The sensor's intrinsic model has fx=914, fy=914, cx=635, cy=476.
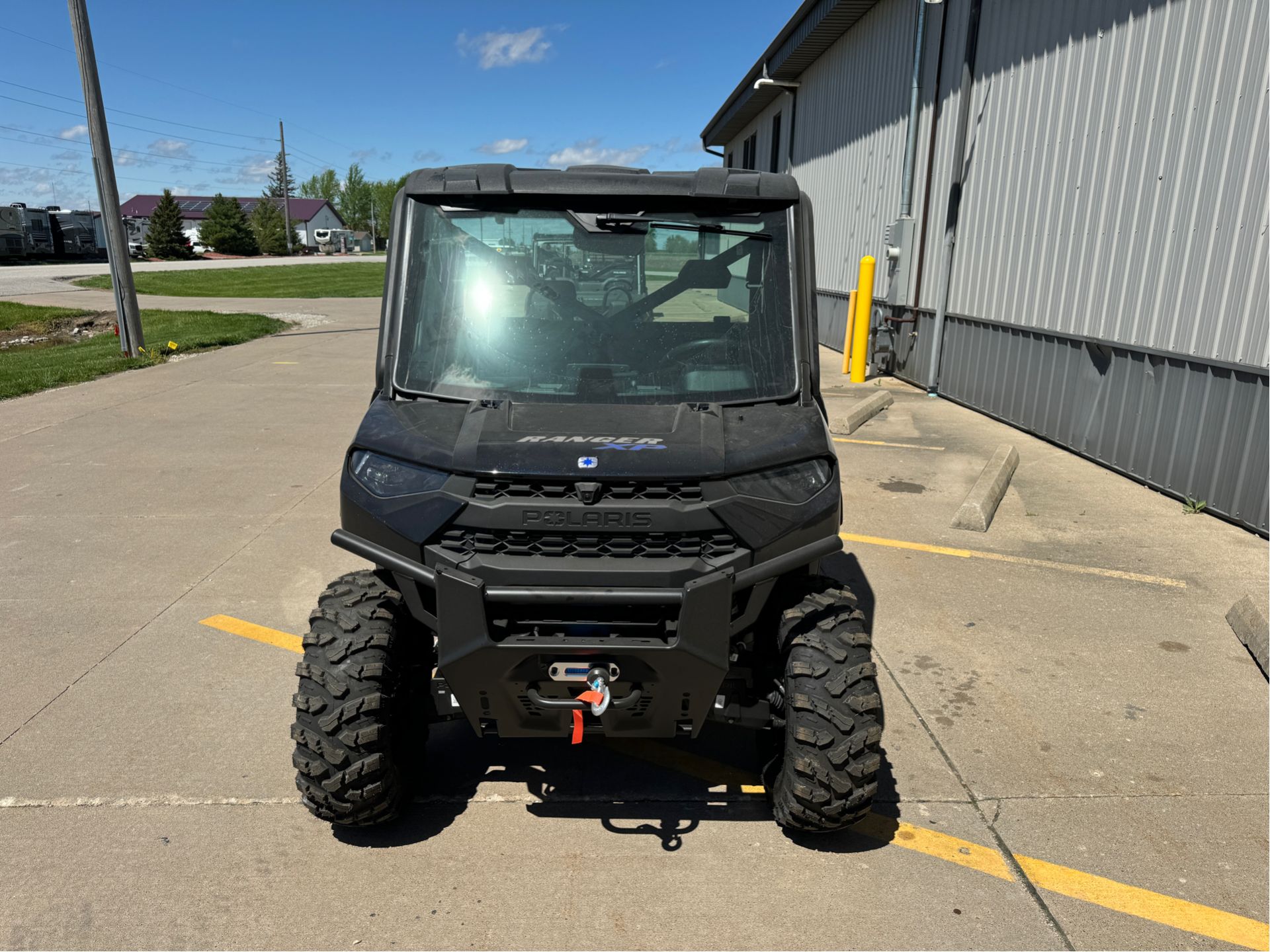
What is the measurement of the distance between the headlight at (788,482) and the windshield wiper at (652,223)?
0.94 meters

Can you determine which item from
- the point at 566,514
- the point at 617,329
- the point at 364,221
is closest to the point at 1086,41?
the point at 617,329

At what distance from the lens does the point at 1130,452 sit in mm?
8211

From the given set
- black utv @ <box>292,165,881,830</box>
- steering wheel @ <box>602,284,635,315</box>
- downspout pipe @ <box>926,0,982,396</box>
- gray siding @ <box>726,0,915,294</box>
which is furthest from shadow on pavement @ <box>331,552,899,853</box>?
downspout pipe @ <box>926,0,982,396</box>

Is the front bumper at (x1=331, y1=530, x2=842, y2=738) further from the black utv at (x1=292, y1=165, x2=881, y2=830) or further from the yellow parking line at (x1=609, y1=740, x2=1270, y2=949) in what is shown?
the yellow parking line at (x1=609, y1=740, x2=1270, y2=949)

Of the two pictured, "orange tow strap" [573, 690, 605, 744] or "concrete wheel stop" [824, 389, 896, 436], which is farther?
"concrete wheel stop" [824, 389, 896, 436]

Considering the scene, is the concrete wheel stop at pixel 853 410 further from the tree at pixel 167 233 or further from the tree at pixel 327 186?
the tree at pixel 327 186

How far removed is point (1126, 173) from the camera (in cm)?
837

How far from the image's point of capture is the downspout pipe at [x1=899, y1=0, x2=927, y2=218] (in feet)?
41.9

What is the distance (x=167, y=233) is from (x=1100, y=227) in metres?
60.8

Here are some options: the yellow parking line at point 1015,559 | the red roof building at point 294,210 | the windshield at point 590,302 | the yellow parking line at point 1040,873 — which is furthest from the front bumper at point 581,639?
the red roof building at point 294,210

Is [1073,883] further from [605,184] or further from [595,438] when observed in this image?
[605,184]

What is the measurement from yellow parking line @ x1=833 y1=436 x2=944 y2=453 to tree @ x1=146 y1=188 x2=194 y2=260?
57746 mm

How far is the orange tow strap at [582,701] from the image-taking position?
2818mm

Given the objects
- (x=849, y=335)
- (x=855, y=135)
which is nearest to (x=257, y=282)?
(x=855, y=135)
